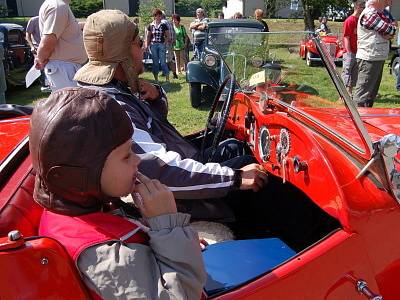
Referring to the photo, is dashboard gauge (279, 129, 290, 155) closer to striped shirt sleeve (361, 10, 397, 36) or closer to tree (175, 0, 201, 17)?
striped shirt sleeve (361, 10, 397, 36)

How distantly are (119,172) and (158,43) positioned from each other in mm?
9047

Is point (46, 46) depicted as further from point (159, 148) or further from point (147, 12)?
point (147, 12)

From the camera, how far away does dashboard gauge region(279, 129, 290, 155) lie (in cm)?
180

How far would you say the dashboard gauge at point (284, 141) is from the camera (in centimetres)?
180

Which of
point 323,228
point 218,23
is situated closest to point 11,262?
point 323,228

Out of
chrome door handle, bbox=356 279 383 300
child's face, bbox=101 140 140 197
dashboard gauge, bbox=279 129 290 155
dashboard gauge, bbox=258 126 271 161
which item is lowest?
chrome door handle, bbox=356 279 383 300

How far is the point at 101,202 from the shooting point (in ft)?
4.03

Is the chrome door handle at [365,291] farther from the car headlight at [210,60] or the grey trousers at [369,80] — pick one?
the car headlight at [210,60]

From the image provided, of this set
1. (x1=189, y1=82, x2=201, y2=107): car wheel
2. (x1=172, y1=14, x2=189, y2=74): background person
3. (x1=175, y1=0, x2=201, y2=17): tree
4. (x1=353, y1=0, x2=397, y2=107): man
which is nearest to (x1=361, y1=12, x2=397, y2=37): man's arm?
(x1=353, y1=0, x2=397, y2=107): man

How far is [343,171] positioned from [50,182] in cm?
96

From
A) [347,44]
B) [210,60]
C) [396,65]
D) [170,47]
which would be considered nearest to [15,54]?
[170,47]

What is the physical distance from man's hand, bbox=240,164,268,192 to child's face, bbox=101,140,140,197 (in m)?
0.77

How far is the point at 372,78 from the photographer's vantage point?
19.5 ft

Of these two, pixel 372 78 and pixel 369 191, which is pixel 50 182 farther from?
pixel 372 78
